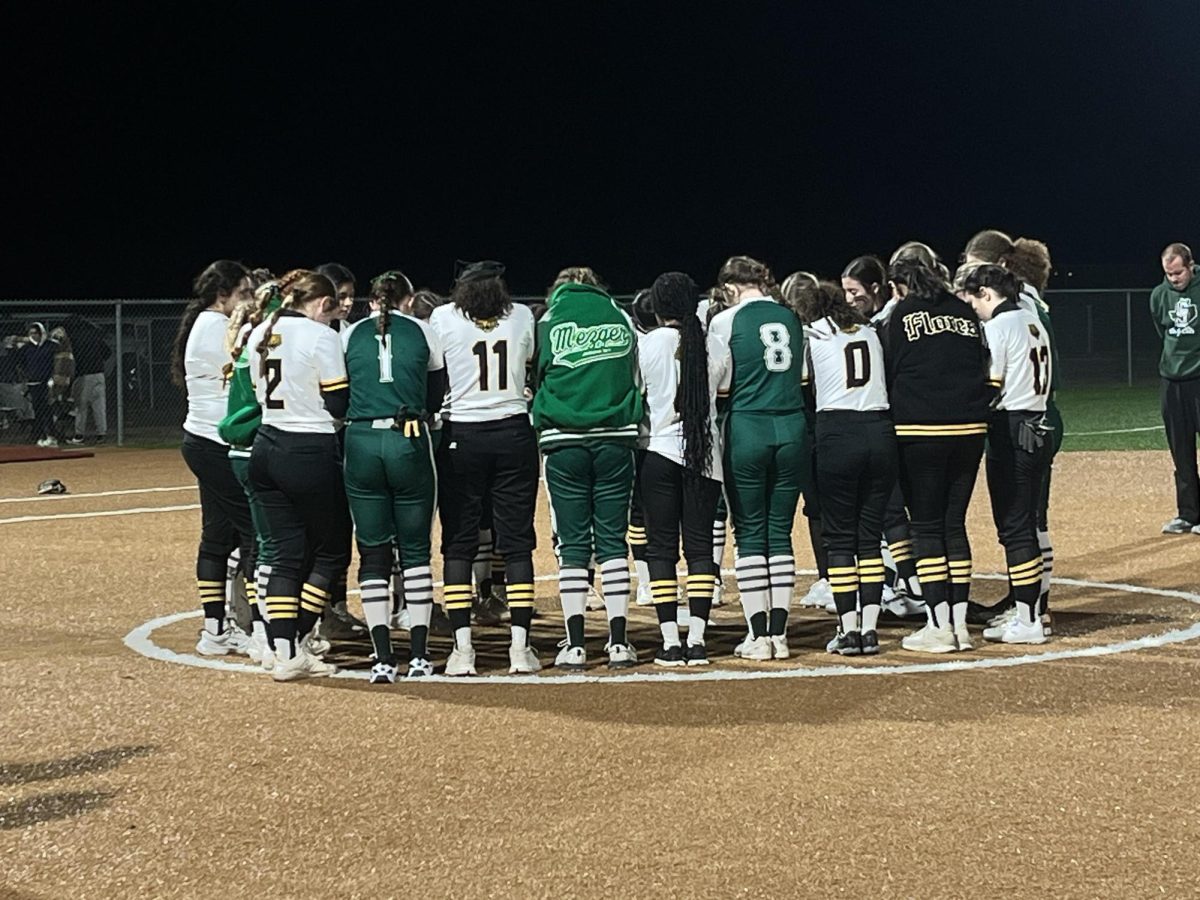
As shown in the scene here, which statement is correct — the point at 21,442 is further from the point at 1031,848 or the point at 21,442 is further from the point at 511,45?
the point at 511,45

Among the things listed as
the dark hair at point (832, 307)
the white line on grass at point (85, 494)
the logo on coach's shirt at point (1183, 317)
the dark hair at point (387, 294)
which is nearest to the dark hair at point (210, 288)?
the dark hair at point (387, 294)

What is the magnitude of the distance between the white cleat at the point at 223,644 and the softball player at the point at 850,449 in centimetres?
336

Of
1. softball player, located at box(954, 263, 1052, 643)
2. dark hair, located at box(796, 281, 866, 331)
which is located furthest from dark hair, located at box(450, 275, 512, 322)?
softball player, located at box(954, 263, 1052, 643)

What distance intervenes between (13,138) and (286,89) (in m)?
8.31

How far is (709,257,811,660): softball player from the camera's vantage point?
27.2ft

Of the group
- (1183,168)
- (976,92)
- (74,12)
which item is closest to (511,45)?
(74,12)

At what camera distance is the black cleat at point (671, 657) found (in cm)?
838

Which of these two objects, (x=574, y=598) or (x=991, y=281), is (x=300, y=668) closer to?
(x=574, y=598)

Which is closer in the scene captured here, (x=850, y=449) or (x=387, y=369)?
(x=387, y=369)

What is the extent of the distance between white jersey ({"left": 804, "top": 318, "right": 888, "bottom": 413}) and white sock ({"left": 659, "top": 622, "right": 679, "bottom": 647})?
1.43m

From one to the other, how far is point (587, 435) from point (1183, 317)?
742cm

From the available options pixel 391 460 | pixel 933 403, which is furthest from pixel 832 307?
pixel 391 460

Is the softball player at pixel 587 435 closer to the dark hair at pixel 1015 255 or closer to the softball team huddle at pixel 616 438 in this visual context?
the softball team huddle at pixel 616 438

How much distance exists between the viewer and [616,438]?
27.0 feet
